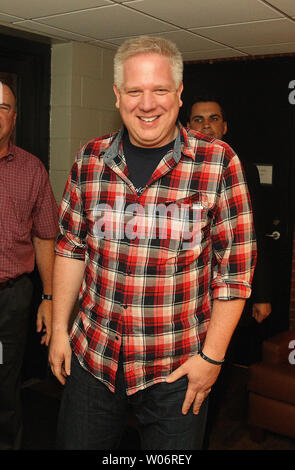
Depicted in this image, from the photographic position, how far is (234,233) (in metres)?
1.48

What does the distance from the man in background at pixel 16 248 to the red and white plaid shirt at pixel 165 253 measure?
1.10m

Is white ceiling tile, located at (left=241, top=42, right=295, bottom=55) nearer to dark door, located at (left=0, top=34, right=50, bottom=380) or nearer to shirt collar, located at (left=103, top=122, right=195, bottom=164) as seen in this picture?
dark door, located at (left=0, top=34, right=50, bottom=380)

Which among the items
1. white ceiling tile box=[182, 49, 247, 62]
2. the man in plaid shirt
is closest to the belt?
the man in plaid shirt

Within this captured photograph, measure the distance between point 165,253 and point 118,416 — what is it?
54 cm

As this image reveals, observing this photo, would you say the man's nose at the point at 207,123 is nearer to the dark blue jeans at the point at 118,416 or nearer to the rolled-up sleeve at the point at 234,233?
the rolled-up sleeve at the point at 234,233

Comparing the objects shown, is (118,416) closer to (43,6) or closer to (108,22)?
(43,6)

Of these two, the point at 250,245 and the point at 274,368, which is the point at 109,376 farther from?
the point at 274,368

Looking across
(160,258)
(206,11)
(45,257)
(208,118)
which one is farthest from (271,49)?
(160,258)

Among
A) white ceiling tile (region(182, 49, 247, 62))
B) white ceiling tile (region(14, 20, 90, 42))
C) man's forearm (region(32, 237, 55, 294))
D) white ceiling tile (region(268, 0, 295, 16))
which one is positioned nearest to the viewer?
white ceiling tile (region(268, 0, 295, 16))

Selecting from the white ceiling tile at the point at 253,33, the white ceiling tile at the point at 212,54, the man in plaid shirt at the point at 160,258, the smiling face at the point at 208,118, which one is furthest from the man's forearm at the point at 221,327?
the white ceiling tile at the point at 212,54

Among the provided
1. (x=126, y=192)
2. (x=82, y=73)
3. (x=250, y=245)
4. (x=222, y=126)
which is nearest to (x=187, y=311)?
(x=250, y=245)

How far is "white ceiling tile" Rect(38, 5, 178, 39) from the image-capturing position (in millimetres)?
2684

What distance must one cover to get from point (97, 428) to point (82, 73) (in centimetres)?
260

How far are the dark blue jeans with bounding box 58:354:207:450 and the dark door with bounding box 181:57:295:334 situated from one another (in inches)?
99.8
